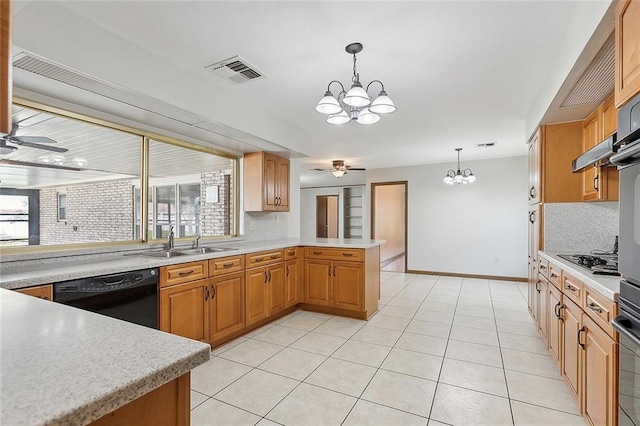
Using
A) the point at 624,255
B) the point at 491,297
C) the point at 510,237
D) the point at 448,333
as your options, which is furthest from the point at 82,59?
the point at 510,237

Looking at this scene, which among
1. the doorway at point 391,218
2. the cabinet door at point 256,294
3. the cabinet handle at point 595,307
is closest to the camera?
the cabinet handle at point 595,307

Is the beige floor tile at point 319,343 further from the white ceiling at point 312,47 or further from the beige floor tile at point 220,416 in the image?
the white ceiling at point 312,47

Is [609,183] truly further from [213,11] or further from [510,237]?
[510,237]

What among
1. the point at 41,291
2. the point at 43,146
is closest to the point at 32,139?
the point at 43,146

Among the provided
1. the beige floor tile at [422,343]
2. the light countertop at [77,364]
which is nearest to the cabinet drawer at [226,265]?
the beige floor tile at [422,343]

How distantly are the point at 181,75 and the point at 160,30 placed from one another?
0.52 metres

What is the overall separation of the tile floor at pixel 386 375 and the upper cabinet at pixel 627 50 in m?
1.83

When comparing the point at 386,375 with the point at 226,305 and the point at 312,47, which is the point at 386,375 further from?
the point at 312,47

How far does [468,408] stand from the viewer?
6.66 feet

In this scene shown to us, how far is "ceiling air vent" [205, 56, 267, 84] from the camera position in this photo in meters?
2.48

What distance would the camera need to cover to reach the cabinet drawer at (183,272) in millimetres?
2457

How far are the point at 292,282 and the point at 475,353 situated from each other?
2.08m

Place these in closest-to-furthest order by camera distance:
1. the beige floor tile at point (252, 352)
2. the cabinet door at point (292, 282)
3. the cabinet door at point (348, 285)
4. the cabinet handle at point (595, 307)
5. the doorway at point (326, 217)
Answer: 1. the cabinet handle at point (595, 307)
2. the beige floor tile at point (252, 352)
3. the cabinet door at point (348, 285)
4. the cabinet door at point (292, 282)
5. the doorway at point (326, 217)

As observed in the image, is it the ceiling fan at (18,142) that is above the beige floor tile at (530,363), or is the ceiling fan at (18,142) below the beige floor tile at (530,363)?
above
